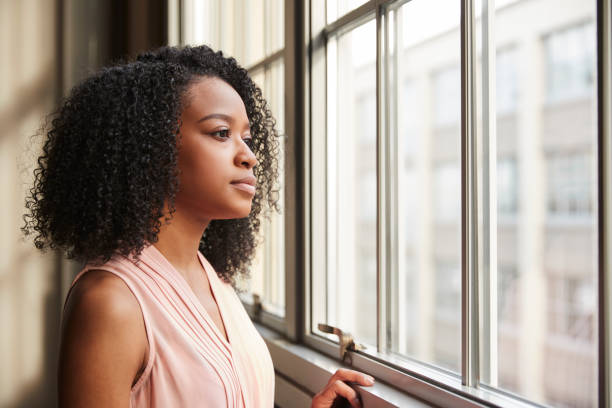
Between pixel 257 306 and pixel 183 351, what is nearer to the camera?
pixel 183 351

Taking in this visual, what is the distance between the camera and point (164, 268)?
843 millimetres

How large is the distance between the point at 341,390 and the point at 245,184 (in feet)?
1.45

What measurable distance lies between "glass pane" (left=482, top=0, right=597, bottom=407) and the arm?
21.7 meters

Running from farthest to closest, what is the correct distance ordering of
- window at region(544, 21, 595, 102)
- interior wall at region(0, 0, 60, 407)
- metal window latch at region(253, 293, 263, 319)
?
window at region(544, 21, 595, 102)
interior wall at region(0, 0, 60, 407)
metal window latch at region(253, 293, 263, 319)

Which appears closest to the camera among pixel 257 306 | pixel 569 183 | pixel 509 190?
pixel 257 306

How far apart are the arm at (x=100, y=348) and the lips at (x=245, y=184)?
25 cm

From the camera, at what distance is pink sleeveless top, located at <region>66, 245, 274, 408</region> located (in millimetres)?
742

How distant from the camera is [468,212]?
2.90 feet

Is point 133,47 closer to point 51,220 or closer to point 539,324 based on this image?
point 51,220

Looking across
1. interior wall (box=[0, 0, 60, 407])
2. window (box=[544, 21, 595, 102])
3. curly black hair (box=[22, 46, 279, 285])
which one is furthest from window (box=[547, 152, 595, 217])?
curly black hair (box=[22, 46, 279, 285])

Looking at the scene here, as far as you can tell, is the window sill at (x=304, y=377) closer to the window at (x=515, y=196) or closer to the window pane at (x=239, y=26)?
the window pane at (x=239, y=26)

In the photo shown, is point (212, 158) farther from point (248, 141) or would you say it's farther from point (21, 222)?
point (21, 222)

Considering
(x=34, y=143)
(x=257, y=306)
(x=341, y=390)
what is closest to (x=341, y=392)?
(x=341, y=390)

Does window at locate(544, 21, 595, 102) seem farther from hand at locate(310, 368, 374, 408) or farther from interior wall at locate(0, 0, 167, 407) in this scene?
hand at locate(310, 368, 374, 408)
